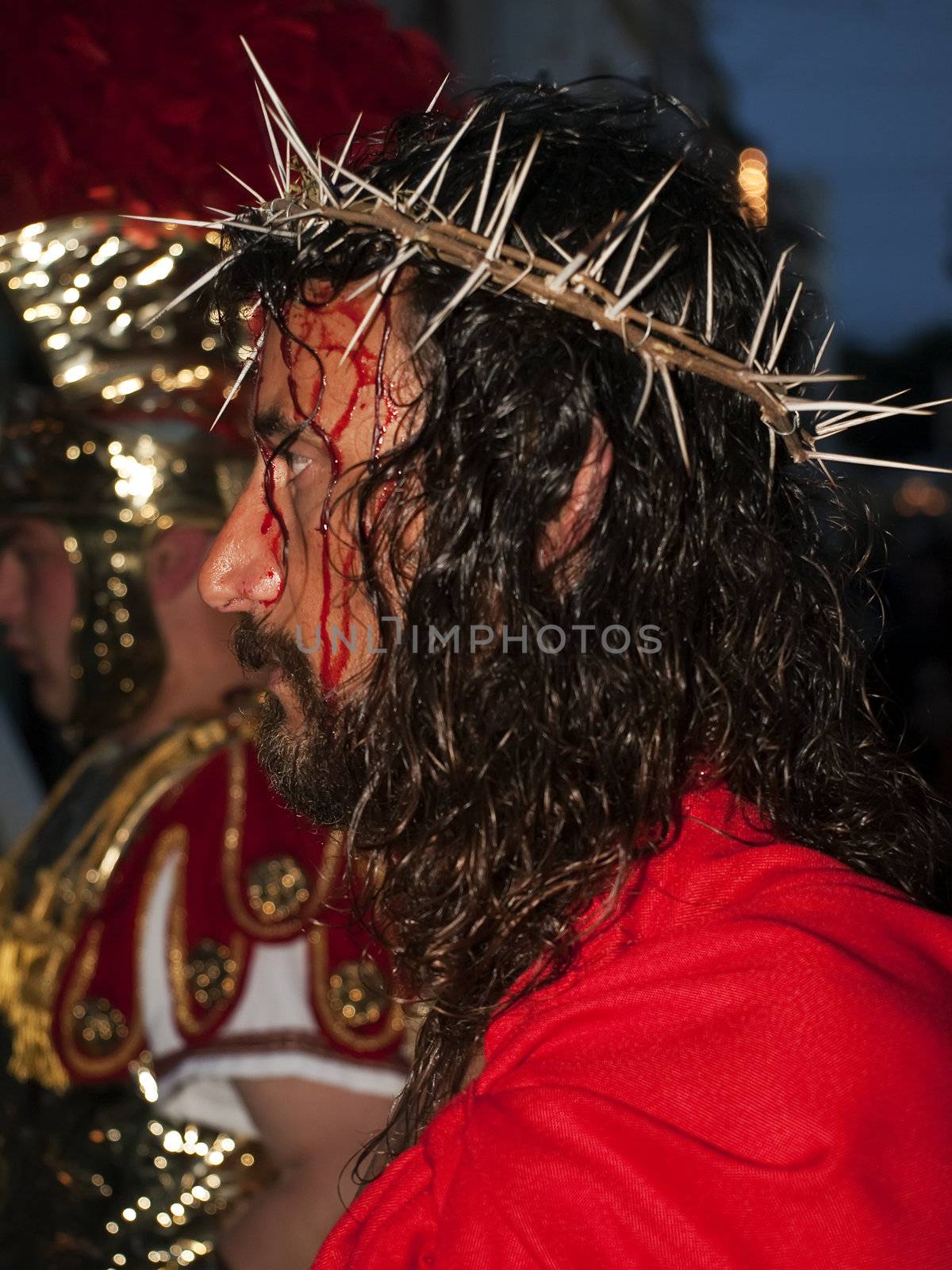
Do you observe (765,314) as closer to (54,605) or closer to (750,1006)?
(750,1006)

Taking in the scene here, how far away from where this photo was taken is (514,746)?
94 cm

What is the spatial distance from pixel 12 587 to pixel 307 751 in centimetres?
162

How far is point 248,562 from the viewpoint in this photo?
3.36 feet

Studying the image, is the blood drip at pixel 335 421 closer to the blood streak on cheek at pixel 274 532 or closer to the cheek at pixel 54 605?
the blood streak on cheek at pixel 274 532

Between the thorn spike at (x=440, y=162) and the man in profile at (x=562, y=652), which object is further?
the thorn spike at (x=440, y=162)

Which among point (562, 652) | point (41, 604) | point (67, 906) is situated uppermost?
point (562, 652)

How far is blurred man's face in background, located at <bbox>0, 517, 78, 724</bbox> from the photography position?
7.59 feet

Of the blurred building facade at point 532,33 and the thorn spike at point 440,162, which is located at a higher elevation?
Answer: the blurred building facade at point 532,33

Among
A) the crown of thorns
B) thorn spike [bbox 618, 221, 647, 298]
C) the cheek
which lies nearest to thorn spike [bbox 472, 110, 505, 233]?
the crown of thorns

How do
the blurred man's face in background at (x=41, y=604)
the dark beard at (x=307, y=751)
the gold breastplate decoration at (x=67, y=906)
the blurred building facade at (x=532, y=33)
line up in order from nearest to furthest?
the dark beard at (x=307, y=751), the gold breastplate decoration at (x=67, y=906), the blurred man's face in background at (x=41, y=604), the blurred building facade at (x=532, y=33)

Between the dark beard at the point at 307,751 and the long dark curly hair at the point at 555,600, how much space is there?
18 mm

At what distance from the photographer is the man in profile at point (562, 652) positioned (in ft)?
2.52

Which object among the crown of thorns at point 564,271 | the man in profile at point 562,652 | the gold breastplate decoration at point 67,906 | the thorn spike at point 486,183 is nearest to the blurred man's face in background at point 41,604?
the gold breastplate decoration at point 67,906

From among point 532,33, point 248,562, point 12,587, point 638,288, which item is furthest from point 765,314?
point 532,33
